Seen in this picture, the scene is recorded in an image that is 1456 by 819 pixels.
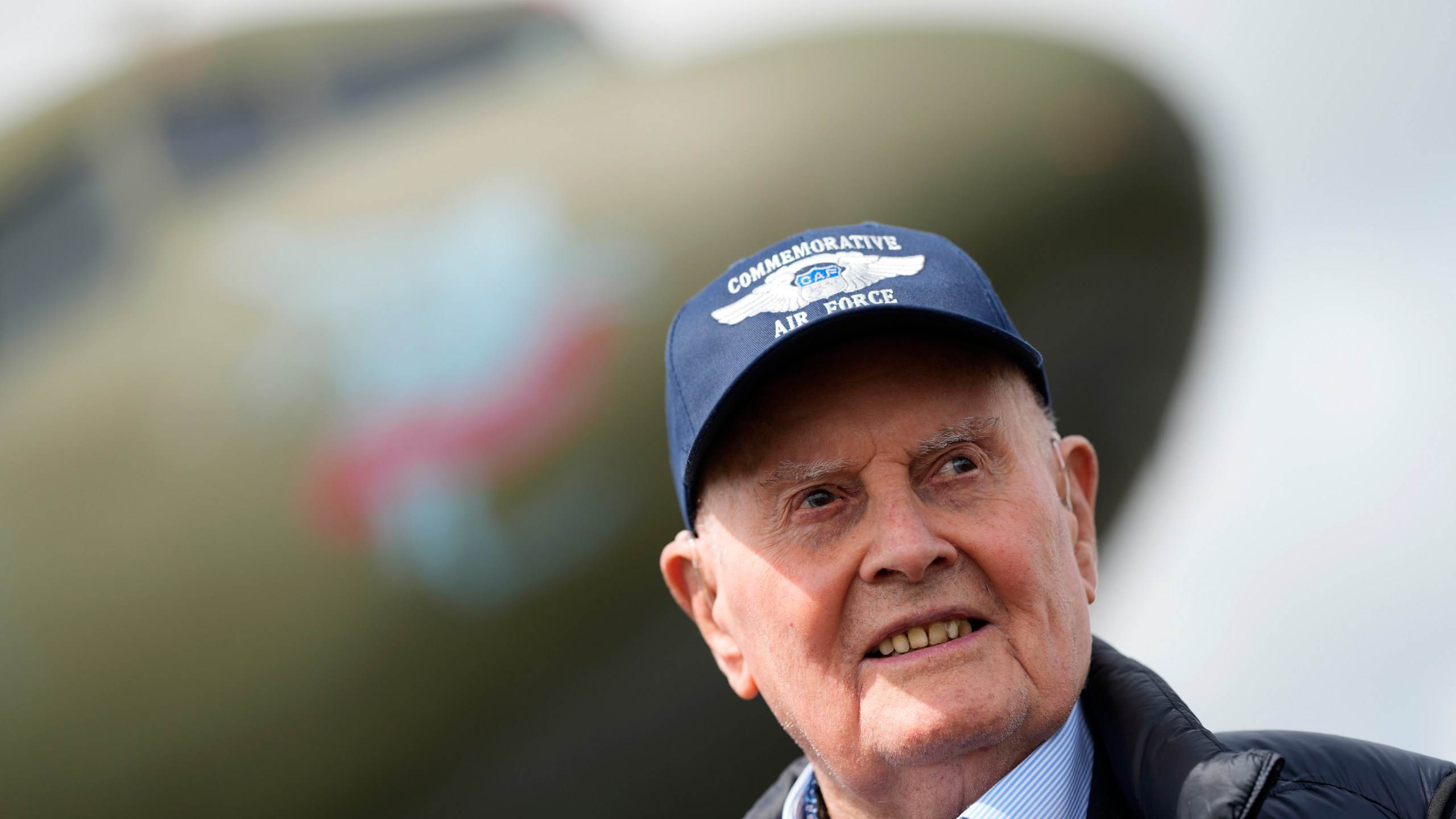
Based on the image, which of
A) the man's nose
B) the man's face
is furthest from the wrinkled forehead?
the man's nose

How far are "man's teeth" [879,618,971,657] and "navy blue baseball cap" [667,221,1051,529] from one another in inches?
16.0

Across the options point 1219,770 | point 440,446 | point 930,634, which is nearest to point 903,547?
point 930,634

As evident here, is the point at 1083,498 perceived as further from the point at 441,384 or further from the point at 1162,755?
the point at 441,384

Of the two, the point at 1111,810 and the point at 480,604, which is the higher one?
the point at 480,604

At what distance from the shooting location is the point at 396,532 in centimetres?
376

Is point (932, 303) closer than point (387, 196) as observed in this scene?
Yes

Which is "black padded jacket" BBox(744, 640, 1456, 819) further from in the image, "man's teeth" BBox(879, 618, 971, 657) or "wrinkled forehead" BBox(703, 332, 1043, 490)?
"wrinkled forehead" BBox(703, 332, 1043, 490)

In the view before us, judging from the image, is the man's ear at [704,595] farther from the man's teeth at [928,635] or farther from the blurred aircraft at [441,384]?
the blurred aircraft at [441,384]

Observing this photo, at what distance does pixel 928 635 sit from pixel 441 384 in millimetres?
2514

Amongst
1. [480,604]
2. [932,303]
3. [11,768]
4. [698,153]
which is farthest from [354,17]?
[932,303]

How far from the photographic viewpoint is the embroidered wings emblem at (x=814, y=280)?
178 cm

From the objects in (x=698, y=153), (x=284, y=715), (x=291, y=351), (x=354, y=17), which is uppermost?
(x=354, y=17)

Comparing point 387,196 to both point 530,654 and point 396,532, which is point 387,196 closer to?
point 396,532

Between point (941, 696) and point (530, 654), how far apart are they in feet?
8.00
